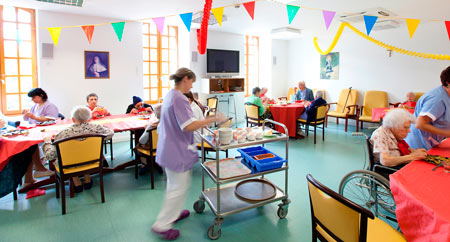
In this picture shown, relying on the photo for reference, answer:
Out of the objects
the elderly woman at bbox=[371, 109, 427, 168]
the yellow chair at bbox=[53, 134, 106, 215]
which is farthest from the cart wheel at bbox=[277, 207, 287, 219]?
the yellow chair at bbox=[53, 134, 106, 215]

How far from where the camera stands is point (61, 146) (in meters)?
2.64

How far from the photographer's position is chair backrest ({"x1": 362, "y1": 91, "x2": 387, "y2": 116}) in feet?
22.1

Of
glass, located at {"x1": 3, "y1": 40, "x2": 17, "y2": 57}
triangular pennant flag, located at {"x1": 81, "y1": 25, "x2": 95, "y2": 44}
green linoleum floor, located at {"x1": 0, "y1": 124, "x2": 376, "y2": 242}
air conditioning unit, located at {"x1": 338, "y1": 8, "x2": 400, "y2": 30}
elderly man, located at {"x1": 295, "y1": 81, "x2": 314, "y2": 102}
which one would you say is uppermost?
air conditioning unit, located at {"x1": 338, "y1": 8, "x2": 400, "y2": 30}

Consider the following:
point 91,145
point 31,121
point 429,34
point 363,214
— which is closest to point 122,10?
point 31,121

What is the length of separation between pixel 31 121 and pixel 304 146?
14.5 ft

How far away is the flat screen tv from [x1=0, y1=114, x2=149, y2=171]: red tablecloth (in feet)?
10.3

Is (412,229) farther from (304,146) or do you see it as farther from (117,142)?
(117,142)

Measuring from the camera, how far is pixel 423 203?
1348 mm

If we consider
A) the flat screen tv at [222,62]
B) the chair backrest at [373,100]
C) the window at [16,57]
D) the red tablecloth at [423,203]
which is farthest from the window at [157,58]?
the red tablecloth at [423,203]

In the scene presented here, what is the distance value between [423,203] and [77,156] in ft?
9.11

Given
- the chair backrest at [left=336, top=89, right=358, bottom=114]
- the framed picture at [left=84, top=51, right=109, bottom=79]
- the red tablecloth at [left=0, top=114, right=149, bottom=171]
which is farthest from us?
the chair backrest at [left=336, top=89, right=358, bottom=114]

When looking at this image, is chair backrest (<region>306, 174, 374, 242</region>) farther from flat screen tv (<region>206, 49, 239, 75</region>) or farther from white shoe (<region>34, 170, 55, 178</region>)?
flat screen tv (<region>206, 49, 239, 75</region>)

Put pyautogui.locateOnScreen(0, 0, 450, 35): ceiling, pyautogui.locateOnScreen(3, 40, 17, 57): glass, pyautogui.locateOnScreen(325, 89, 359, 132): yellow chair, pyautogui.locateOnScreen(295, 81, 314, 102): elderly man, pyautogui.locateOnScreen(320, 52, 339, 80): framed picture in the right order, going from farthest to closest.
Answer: pyautogui.locateOnScreen(320, 52, 339, 80): framed picture < pyautogui.locateOnScreen(325, 89, 359, 132): yellow chair < pyautogui.locateOnScreen(295, 81, 314, 102): elderly man < pyautogui.locateOnScreen(3, 40, 17, 57): glass < pyautogui.locateOnScreen(0, 0, 450, 35): ceiling

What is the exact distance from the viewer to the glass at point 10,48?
485cm
